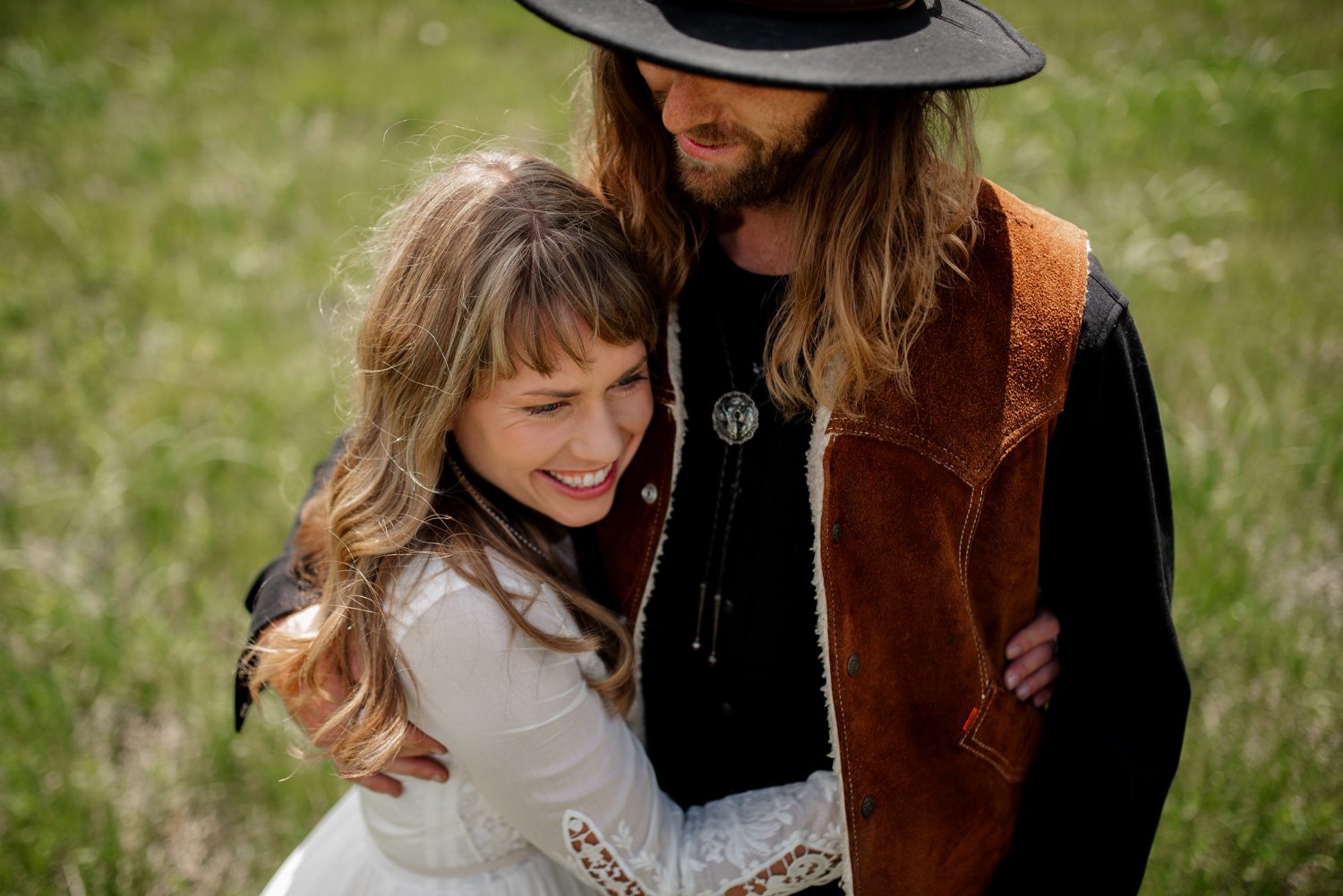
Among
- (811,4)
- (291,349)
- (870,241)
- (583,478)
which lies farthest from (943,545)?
(291,349)

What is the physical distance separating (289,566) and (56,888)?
125 cm

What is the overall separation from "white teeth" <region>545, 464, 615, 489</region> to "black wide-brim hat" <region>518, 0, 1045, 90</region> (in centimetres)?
69

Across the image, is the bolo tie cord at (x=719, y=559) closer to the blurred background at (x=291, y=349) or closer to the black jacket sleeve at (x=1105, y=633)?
the black jacket sleeve at (x=1105, y=633)

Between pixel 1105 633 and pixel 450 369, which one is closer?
pixel 450 369

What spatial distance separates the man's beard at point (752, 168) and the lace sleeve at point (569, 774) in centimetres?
72

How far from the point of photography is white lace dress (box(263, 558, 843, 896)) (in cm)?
155

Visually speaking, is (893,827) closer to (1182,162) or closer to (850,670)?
(850,670)

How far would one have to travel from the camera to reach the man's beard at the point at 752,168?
157 cm

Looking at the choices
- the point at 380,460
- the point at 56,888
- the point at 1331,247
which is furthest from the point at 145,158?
the point at 1331,247

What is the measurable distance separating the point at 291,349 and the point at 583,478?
325 cm

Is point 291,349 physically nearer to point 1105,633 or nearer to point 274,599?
point 274,599

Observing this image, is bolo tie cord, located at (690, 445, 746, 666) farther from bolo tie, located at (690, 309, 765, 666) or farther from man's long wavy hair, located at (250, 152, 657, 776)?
man's long wavy hair, located at (250, 152, 657, 776)

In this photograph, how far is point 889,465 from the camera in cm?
154

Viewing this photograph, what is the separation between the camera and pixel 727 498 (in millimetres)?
1770
